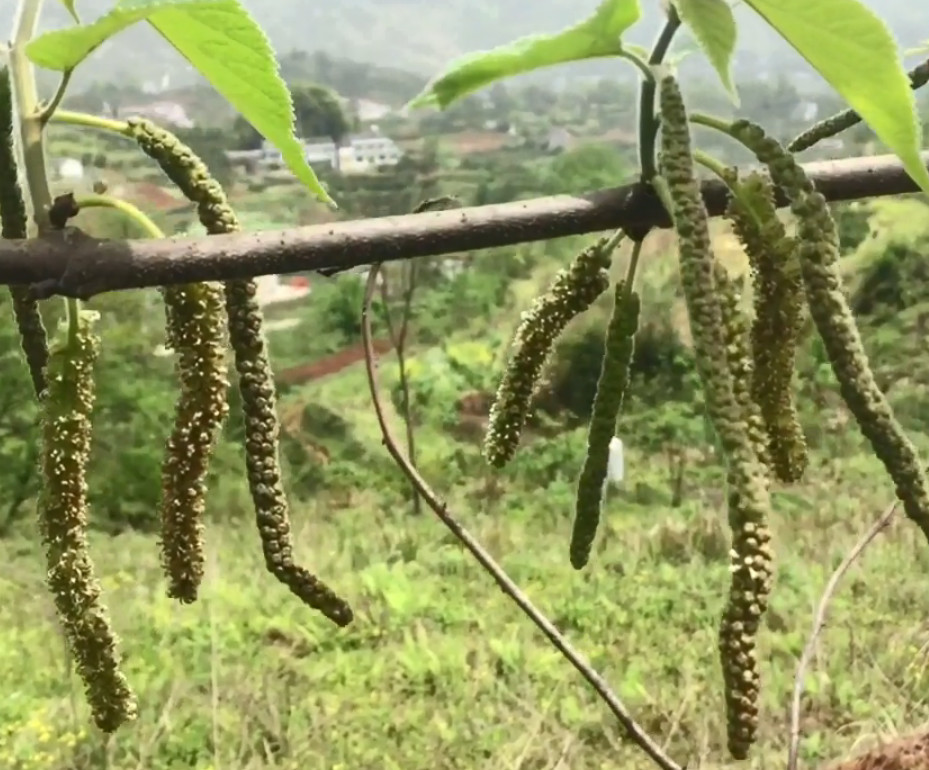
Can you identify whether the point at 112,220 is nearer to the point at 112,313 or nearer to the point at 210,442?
the point at 112,313

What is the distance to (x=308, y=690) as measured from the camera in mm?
1391

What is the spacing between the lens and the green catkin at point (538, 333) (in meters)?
0.37

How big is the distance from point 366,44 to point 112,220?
98cm

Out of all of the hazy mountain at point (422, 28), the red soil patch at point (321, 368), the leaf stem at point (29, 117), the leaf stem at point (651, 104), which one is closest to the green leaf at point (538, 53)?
the leaf stem at point (651, 104)

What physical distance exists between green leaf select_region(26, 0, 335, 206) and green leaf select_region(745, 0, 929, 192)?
0.12 metres

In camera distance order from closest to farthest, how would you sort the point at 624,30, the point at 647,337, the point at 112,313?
the point at 624,30 → the point at 112,313 → the point at 647,337

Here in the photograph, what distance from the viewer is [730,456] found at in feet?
0.75

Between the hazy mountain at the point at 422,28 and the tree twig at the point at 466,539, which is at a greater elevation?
the hazy mountain at the point at 422,28

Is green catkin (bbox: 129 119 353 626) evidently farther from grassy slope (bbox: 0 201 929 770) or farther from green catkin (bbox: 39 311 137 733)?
grassy slope (bbox: 0 201 929 770)

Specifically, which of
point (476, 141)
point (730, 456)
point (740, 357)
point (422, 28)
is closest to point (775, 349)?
point (740, 357)

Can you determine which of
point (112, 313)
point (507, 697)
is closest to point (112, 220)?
point (112, 313)

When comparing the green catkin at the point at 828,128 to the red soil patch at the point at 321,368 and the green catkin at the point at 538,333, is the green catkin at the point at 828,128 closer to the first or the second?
the green catkin at the point at 538,333

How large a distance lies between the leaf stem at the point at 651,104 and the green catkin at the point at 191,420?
Result: 136 mm

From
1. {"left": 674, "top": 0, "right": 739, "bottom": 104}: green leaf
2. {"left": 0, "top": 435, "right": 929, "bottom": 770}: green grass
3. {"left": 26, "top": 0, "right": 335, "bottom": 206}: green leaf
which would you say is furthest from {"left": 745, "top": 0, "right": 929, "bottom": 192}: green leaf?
{"left": 0, "top": 435, "right": 929, "bottom": 770}: green grass
